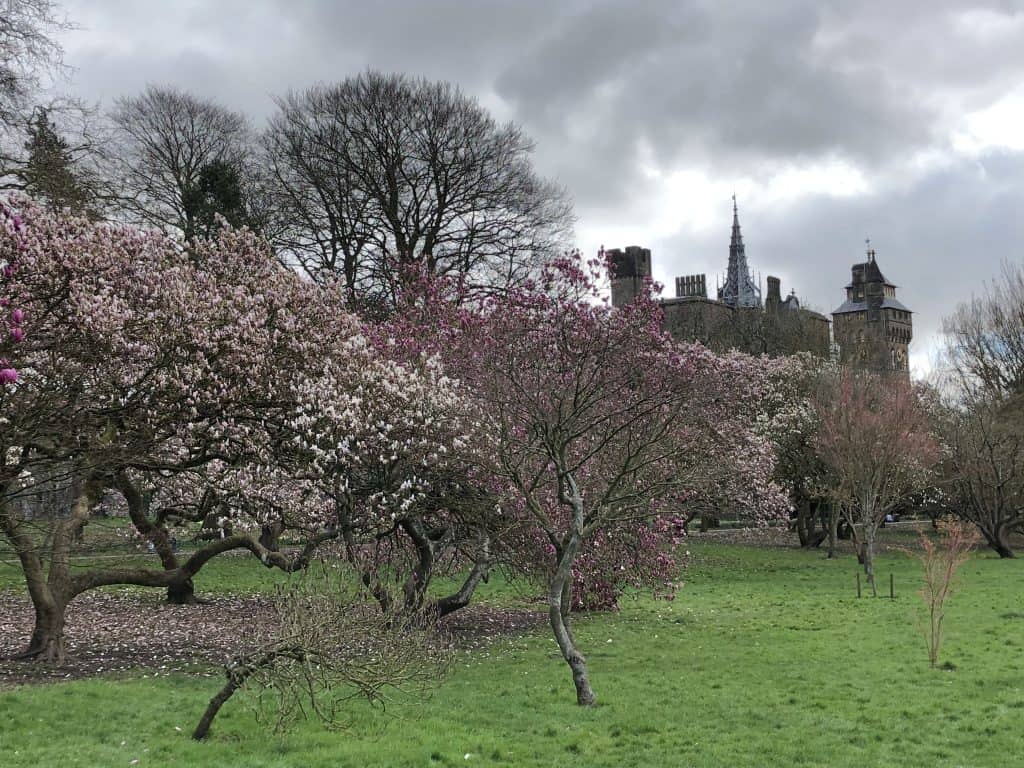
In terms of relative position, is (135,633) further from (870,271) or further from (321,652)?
(870,271)

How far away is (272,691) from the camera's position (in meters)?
12.2

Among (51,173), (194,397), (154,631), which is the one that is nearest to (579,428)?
(194,397)

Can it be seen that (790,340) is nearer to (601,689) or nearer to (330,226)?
(330,226)

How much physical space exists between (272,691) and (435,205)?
2437 centimetres

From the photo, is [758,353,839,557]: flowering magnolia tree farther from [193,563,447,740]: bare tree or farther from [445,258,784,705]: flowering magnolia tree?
[193,563,447,740]: bare tree

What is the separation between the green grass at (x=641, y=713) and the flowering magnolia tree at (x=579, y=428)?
117 centimetres

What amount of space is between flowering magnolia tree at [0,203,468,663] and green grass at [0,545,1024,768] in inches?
101

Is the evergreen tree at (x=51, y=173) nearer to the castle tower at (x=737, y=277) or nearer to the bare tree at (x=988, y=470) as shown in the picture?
the bare tree at (x=988, y=470)

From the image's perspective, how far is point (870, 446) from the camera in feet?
92.5

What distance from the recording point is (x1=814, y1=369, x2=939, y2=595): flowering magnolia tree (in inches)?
1111

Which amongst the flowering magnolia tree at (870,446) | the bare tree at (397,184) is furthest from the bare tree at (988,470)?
the bare tree at (397,184)

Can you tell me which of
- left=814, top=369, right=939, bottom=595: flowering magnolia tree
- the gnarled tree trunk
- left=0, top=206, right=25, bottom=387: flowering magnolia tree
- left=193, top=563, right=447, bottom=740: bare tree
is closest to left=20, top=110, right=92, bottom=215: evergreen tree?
left=0, top=206, right=25, bottom=387: flowering magnolia tree

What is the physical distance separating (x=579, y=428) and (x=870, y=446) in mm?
16368

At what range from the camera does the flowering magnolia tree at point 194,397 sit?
39.2 ft
